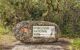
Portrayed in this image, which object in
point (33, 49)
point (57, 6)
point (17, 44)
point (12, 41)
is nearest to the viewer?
point (33, 49)

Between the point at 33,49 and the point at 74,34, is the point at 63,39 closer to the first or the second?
the point at 74,34

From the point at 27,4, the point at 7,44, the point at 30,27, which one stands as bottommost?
the point at 7,44

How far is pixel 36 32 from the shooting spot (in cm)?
681

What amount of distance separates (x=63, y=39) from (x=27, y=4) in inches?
61.4

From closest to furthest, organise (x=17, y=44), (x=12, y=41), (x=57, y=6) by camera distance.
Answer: (x=17, y=44)
(x=12, y=41)
(x=57, y=6)

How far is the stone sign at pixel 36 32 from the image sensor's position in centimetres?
675

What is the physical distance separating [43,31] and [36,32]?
185mm

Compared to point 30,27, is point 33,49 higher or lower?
lower

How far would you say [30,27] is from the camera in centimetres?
679

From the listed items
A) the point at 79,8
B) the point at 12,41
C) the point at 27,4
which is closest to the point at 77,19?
the point at 79,8

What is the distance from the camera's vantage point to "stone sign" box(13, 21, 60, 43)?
22.1 ft

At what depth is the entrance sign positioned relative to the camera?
6.80m

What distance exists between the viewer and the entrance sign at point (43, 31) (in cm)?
680

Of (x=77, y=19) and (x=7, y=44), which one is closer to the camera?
(x=7, y=44)
